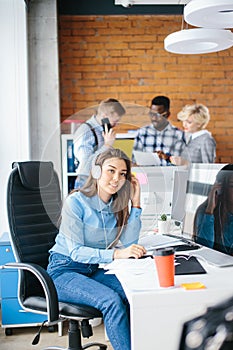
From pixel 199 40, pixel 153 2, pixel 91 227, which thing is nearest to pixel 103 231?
pixel 91 227

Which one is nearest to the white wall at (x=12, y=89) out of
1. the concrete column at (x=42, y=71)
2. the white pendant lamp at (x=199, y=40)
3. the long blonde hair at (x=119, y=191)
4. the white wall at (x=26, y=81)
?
the white wall at (x=26, y=81)

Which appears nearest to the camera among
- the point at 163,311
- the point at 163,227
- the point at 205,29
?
the point at 163,311

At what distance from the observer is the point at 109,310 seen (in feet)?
7.38

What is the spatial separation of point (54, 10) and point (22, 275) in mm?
3160

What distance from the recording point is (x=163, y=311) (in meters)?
1.81

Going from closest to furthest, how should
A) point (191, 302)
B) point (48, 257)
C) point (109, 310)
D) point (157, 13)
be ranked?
point (191, 302) < point (109, 310) < point (48, 257) < point (157, 13)

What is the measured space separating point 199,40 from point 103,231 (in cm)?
144

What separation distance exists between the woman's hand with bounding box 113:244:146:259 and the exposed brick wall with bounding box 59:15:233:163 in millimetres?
3282

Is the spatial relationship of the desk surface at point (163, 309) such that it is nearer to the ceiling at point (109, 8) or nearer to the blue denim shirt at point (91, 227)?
the blue denim shirt at point (91, 227)

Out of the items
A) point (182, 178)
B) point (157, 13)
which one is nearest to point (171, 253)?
point (182, 178)

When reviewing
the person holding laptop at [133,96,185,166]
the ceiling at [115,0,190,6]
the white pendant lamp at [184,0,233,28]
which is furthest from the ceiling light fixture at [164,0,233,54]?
the ceiling at [115,0,190,6]

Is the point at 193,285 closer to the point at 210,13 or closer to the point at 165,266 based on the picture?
the point at 165,266

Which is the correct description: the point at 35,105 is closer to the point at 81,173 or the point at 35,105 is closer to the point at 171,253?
the point at 81,173

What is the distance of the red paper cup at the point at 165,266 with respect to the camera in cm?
184
